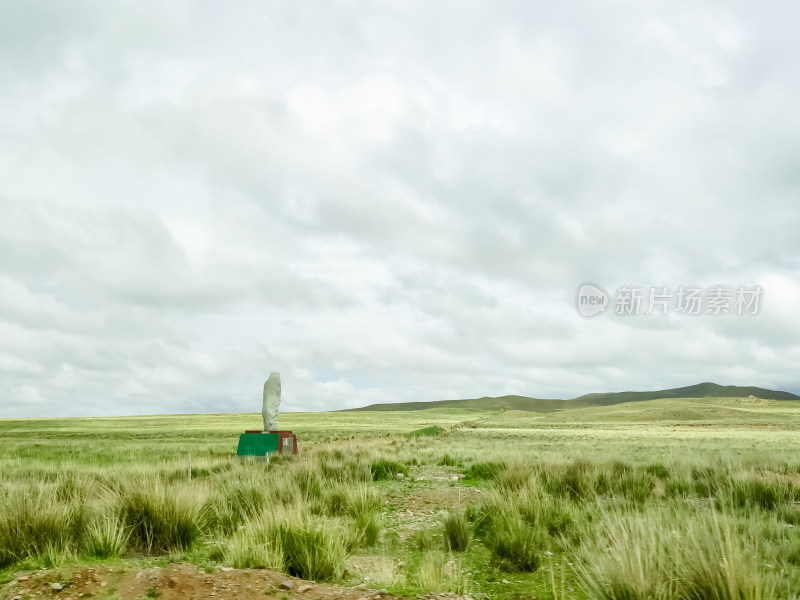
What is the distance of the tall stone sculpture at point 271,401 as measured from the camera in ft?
86.9

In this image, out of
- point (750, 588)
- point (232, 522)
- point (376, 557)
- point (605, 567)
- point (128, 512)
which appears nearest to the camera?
point (750, 588)

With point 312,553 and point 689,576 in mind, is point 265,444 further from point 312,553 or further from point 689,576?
point 689,576

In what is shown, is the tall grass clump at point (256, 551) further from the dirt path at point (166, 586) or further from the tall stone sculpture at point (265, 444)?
the tall stone sculpture at point (265, 444)

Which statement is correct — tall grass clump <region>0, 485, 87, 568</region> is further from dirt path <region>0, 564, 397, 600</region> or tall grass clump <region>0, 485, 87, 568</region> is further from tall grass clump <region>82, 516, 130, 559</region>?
dirt path <region>0, 564, 397, 600</region>

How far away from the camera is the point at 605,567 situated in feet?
14.1

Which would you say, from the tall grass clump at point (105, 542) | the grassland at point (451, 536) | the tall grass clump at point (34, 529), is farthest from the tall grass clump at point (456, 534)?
the tall grass clump at point (34, 529)

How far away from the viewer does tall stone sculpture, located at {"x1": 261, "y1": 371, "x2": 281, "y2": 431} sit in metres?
26.5

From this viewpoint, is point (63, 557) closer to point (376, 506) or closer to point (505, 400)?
point (376, 506)

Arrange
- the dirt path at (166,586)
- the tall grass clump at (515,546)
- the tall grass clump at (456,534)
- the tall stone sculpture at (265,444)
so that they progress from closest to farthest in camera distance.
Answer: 1. the dirt path at (166,586)
2. the tall grass clump at (515,546)
3. the tall grass clump at (456,534)
4. the tall stone sculpture at (265,444)

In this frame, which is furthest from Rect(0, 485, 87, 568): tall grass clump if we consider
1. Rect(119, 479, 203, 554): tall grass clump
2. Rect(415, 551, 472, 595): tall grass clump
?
Rect(415, 551, 472, 595): tall grass clump

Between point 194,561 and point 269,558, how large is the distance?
86 cm

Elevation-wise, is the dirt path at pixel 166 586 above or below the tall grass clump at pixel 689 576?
below

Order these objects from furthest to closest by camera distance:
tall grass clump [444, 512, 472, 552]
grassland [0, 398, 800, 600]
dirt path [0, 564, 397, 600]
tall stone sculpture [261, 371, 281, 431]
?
tall stone sculpture [261, 371, 281, 431] < tall grass clump [444, 512, 472, 552] < dirt path [0, 564, 397, 600] < grassland [0, 398, 800, 600]

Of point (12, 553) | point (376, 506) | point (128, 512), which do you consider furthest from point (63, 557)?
point (376, 506)
